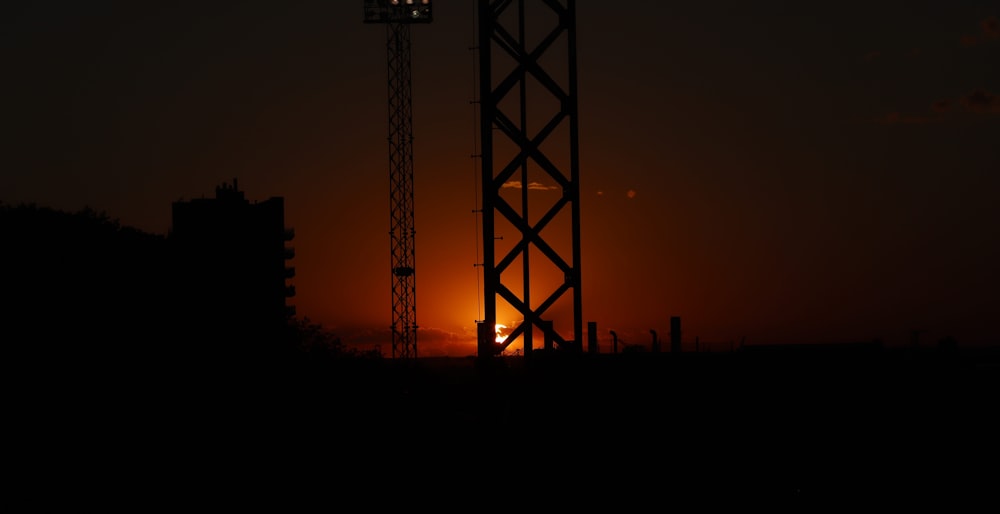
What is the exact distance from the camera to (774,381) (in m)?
18.0

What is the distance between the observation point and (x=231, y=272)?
43938 mm

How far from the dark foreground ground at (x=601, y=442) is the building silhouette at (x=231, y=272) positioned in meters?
4.38

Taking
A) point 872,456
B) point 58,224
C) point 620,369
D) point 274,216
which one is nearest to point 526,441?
point 620,369

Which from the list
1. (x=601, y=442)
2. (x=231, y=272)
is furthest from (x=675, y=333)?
(x=231, y=272)

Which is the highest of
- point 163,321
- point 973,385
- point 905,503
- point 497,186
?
point 497,186

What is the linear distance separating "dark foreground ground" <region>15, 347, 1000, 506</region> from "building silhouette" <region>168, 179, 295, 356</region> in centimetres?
438

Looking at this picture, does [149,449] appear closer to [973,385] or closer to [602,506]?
[602,506]

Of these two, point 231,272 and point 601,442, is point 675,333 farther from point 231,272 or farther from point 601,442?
point 231,272

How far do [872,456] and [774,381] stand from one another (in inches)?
68.5

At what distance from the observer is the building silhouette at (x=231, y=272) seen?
25594 mm

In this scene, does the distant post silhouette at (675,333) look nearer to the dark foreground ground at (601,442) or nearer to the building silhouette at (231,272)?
the dark foreground ground at (601,442)

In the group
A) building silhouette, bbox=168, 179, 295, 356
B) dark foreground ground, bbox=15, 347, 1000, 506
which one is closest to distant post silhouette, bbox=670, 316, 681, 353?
dark foreground ground, bbox=15, 347, 1000, 506

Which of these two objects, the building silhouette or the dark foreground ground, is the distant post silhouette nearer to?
the dark foreground ground

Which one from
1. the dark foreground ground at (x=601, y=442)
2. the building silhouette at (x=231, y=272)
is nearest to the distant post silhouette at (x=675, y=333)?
the dark foreground ground at (x=601, y=442)
